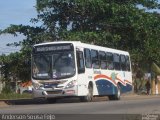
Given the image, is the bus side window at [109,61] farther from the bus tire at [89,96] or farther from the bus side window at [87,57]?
the bus tire at [89,96]

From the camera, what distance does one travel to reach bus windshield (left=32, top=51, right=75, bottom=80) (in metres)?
29.8

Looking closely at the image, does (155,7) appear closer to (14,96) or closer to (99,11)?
(99,11)

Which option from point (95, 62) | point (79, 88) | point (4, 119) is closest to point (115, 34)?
point (95, 62)

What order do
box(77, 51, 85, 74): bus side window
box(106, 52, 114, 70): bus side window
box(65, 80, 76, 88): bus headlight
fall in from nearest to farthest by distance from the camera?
1. box(65, 80, 76, 88): bus headlight
2. box(77, 51, 85, 74): bus side window
3. box(106, 52, 114, 70): bus side window

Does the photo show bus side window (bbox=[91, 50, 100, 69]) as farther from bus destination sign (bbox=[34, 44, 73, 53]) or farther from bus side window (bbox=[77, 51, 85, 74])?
bus destination sign (bbox=[34, 44, 73, 53])

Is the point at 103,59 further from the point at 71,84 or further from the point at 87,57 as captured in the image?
the point at 71,84

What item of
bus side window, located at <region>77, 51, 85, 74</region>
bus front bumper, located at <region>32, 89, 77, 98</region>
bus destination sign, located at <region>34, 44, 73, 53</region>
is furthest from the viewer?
bus side window, located at <region>77, 51, 85, 74</region>

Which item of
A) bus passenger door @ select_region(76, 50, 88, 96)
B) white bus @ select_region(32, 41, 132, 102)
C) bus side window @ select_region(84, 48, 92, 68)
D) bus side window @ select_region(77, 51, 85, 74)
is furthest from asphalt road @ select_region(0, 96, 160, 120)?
bus side window @ select_region(84, 48, 92, 68)

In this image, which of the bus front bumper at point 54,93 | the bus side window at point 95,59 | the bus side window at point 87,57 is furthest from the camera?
the bus side window at point 95,59

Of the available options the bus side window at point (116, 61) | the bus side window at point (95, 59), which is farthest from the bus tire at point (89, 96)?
the bus side window at point (116, 61)

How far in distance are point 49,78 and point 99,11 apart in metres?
14.1

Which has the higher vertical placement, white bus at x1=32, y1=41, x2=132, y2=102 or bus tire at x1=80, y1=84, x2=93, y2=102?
white bus at x1=32, y1=41, x2=132, y2=102

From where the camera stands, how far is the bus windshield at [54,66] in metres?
29.8

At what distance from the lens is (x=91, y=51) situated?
1288 inches
